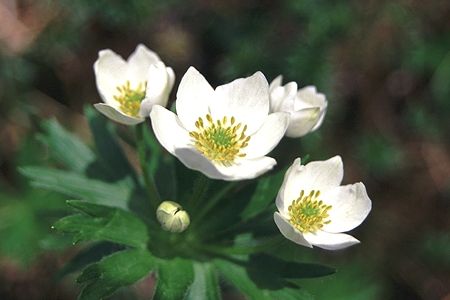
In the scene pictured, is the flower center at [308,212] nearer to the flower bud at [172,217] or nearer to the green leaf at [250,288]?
the green leaf at [250,288]

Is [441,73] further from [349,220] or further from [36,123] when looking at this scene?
[36,123]

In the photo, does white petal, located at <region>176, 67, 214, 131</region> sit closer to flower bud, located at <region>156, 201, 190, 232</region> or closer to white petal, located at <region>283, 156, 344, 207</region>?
flower bud, located at <region>156, 201, 190, 232</region>

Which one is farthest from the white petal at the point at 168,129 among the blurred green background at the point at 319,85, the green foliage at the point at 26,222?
the blurred green background at the point at 319,85

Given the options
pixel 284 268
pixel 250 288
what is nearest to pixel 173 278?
pixel 250 288

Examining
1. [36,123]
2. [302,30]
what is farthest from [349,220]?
[36,123]

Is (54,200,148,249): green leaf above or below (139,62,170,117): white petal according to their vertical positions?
below

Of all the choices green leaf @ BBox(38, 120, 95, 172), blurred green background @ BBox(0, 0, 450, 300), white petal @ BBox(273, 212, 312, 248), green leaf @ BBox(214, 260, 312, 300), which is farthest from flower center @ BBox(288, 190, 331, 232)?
blurred green background @ BBox(0, 0, 450, 300)
